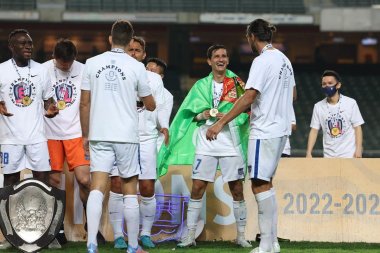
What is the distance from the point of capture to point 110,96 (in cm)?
795

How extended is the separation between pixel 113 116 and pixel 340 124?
4741 mm

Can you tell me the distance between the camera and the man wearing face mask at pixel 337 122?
1191 centimetres

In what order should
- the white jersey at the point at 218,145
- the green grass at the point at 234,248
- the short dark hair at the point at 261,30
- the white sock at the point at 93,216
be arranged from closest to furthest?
the white sock at the point at 93,216
the short dark hair at the point at 261,30
the green grass at the point at 234,248
the white jersey at the point at 218,145

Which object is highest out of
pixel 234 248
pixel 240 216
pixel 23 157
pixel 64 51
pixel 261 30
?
pixel 261 30

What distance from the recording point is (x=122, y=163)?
8031mm

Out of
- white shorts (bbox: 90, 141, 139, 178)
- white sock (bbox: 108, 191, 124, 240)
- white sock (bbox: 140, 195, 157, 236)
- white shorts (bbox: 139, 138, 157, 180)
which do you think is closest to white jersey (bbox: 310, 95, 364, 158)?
white shorts (bbox: 139, 138, 157, 180)

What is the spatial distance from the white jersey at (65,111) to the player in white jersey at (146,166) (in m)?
0.62

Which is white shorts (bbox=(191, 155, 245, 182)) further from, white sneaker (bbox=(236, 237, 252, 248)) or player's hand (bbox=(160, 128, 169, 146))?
white sneaker (bbox=(236, 237, 252, 248))

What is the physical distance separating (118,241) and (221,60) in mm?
2102

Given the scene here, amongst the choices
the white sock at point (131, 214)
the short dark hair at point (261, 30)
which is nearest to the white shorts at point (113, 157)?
the white sock at point (131, 214)

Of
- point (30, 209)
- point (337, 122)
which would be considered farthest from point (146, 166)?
point (337, 122)

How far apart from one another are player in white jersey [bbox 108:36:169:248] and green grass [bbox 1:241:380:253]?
0.27m

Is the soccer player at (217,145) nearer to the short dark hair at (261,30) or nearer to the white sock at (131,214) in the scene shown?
the short dark hair at (261,30)

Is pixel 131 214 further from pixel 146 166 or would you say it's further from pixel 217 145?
pixel 217 145
